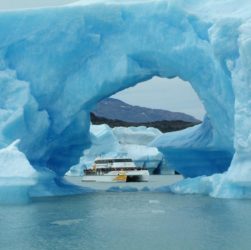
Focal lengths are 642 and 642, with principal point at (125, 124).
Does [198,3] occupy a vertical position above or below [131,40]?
above

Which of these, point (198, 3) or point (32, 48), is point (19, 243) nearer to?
point (32, 48)

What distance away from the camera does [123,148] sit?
28203 millimetres

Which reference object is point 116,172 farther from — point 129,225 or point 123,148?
point 129,225

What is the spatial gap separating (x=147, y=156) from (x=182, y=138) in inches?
523

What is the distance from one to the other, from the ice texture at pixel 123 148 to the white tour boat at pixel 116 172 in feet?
7.99

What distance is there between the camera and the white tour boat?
21.2 metres

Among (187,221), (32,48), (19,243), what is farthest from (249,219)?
(32,48)

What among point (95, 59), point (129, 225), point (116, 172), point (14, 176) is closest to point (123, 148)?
point (116, 172)

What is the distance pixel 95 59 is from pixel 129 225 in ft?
20.2

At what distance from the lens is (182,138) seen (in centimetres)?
1560

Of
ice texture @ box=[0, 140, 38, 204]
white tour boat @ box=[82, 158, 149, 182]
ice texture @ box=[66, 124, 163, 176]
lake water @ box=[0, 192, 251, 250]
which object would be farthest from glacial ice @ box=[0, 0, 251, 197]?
ice texture @ box=[66, 124, 163, 176]

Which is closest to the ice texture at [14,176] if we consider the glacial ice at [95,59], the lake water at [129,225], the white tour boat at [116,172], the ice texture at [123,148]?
the lake water at [129,225]

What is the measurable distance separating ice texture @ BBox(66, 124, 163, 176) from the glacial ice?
12060mm

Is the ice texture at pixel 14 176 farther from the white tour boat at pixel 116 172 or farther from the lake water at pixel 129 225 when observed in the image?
the white tour boat at pixel 116 172
